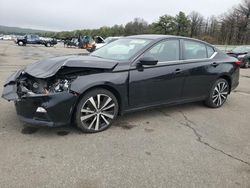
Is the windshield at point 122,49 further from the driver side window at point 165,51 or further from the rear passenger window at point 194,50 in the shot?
the rear passenger window at point 194,50

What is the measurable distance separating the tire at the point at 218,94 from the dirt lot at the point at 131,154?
0.87 m

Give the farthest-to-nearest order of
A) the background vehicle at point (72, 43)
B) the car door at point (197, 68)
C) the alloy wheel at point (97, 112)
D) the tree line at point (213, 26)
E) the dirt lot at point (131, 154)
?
1. the tree line at point (213, 26)
2. the background vehicle at point (72, 43)
3. the car door at point (197, 68)
4. the alloy wheel at point (97, 112)
5. the dirt lot at point (131, 154)

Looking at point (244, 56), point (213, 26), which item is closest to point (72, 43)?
point (244, 56)

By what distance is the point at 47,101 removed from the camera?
12.6 feet

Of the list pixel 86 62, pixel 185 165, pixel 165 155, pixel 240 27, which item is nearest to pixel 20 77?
pixel 86 62

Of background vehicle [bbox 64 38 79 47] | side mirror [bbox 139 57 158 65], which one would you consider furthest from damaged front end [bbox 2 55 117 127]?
background vehicle [bbox 64 38 79 47]

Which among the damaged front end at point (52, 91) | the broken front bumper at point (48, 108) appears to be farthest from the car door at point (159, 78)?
the broken front bumper at point (48, 108)

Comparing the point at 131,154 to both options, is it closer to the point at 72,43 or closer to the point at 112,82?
the point at 112,82

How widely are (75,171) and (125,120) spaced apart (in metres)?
1.96

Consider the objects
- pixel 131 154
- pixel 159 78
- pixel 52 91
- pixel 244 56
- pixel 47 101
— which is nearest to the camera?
pixel 131 154

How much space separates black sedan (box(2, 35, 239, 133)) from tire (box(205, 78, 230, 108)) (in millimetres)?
107

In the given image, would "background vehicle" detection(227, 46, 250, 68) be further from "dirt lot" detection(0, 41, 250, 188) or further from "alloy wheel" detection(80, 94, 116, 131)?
"alloy wheel" detection(80, 94, 116, 131)

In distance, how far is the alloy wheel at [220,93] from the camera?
19.9 feet

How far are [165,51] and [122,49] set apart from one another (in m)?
0.79
